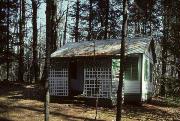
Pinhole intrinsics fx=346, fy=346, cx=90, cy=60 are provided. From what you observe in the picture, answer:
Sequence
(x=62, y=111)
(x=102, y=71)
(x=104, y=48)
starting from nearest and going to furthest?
(x=62, y=111)
(x=102, y=71)
(x=104, y=48)

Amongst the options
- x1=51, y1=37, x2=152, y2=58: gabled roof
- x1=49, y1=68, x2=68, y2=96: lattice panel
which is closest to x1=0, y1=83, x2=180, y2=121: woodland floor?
x1=49, y1=68, x2=68, y2=96: lattice panel

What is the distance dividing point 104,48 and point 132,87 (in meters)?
3.22

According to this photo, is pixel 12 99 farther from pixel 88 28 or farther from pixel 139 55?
pixel 88 28

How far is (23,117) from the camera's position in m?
16.8

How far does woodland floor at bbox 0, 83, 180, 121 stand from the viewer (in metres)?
17.2

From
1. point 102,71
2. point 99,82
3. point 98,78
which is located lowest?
point 99,82

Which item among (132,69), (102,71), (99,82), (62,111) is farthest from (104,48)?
(62,111)

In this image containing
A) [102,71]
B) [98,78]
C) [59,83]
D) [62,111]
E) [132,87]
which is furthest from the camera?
[59,83]

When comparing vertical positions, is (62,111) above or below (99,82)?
below

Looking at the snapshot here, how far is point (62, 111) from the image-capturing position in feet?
61.1

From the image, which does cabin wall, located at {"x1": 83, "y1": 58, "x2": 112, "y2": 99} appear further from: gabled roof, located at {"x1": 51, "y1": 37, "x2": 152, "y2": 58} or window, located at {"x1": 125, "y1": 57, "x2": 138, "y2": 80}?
window, located at {"x1": 125, "y1": 57, "x2": 138, "y2": 80}

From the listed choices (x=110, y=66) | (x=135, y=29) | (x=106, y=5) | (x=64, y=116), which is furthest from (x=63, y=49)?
(x=135, y=29)

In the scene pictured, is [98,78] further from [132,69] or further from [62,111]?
[62,111]

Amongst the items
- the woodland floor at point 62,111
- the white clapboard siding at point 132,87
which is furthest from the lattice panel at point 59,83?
the white clapboard siding at point 132,87
